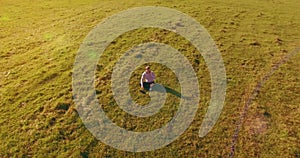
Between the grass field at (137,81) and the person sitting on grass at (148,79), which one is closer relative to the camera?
the grass field at (137,81)

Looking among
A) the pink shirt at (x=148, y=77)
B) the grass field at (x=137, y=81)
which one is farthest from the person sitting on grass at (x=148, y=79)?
the grass field at (x=137, y=81)

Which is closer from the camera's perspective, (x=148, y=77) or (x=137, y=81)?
(x=148, y=77)

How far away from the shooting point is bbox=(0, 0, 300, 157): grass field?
16141 mm

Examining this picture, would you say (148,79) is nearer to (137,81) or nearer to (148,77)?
(148,77)

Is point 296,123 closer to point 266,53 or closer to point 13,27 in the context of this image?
point 266,53

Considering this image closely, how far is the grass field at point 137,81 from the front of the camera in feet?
53.0

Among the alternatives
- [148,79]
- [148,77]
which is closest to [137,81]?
[148,79]

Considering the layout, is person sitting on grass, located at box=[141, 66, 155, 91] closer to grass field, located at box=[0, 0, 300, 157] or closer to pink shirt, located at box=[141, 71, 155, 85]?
pink shirt, located at box=[141, 71, 155, 85]

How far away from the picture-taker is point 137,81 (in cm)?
2117

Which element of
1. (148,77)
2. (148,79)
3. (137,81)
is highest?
(148,77)

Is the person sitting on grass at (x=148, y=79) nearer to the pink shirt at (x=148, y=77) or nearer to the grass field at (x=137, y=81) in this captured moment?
the pink shirt at (x=148, y=77)

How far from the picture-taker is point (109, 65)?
2306 cm

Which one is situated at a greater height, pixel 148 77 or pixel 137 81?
pixel 148 77

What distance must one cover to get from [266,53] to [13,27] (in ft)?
86.0
